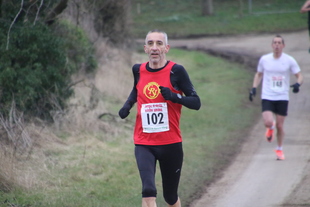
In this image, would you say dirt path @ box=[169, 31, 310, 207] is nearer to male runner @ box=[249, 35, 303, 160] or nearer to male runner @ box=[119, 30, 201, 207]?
male runner @ box=[249, 35, 303, 160]

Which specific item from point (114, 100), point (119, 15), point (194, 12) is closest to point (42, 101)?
point (114, 100)

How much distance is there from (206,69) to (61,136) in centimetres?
1144

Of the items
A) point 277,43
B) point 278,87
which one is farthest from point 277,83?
point 277,43

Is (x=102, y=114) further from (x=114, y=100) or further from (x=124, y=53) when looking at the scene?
(x=124, y=53)

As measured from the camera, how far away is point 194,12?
40.9 m

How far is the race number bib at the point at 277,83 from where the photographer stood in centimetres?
1060

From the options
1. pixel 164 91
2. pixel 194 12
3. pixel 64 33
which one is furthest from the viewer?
pixel 194 12

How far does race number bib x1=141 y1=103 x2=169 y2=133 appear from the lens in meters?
5.88

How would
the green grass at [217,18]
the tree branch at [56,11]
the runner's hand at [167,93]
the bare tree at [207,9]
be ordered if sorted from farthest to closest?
the bare tree at [207,9], the green grass at [217,18], the tree branch at [56,11], the runner's hand at [167,93]

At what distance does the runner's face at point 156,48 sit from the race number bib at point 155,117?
0.42 metres

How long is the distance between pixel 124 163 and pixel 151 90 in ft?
13.3

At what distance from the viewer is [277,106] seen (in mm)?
10648

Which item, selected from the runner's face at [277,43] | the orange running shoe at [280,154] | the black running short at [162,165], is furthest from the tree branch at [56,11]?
the black running short at [162,165]

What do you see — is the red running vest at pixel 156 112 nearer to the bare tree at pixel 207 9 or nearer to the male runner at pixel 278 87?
the male runner at pixel 278 87
